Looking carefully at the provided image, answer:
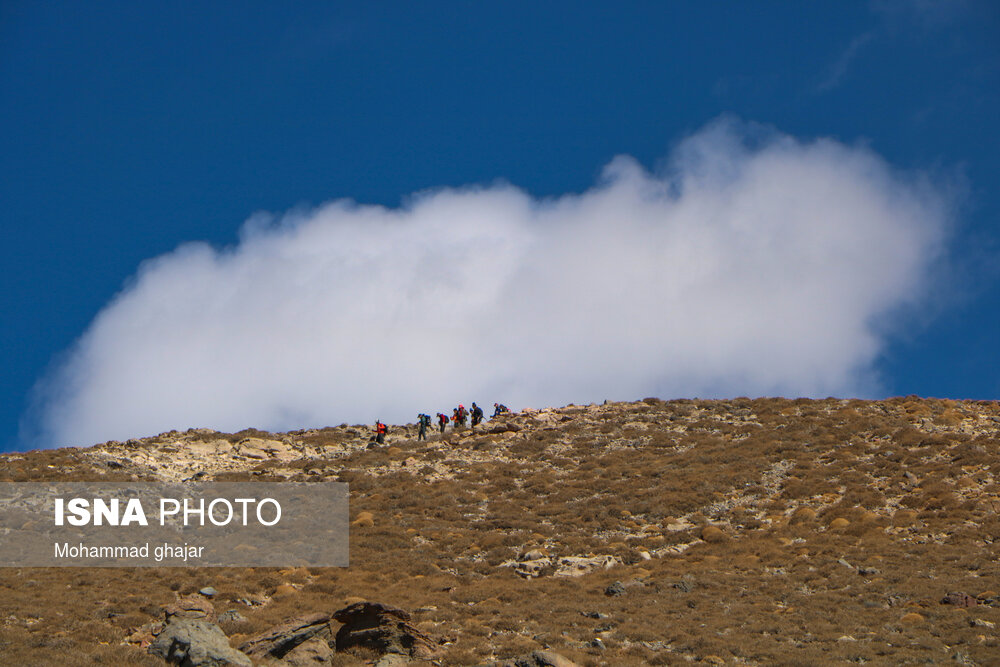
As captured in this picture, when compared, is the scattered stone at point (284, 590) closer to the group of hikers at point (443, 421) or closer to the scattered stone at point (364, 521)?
the scattered stone at point (364, 521)

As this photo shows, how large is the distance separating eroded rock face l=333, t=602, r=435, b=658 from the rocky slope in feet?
0.29

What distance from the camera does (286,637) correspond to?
21.4 m

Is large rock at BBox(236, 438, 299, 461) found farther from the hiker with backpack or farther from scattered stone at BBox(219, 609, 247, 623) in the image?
scattered stone at BBox(219, 609, 247, 623)

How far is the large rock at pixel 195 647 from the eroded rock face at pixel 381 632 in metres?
3.08

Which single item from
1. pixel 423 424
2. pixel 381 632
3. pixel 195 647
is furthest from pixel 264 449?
pixel 195 647

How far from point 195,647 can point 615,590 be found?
15200 millimetres

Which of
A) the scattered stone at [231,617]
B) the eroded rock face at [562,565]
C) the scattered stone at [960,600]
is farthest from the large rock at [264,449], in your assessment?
the scattered stone at [960,600]

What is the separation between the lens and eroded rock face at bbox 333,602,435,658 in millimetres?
22016

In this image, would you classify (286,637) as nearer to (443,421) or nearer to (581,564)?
(581,564)

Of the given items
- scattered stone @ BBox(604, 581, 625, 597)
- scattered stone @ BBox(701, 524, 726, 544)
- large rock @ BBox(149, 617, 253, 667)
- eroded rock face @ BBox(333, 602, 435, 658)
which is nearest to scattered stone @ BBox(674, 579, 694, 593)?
scattered stone @ BBox(604, 581, 625, 597)

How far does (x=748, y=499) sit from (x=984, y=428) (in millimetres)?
17280

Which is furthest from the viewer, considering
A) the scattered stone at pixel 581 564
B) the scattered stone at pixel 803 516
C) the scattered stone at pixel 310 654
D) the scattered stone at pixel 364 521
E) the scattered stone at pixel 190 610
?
the scattered stone at pixel 364 521

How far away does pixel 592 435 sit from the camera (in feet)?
184

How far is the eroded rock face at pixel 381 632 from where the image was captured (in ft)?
72.2
